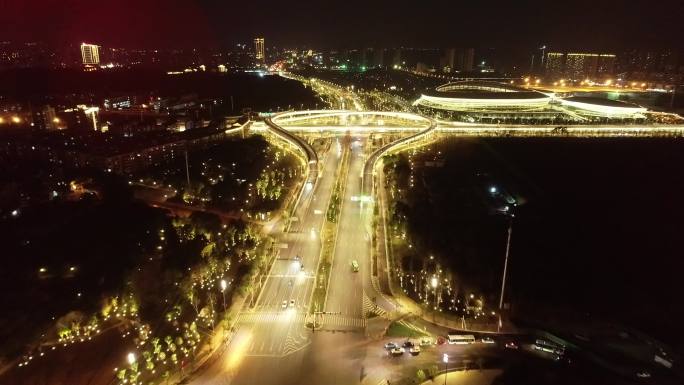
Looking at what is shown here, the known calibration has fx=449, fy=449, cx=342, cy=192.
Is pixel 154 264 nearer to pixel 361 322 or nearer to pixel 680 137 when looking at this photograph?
pixel 361 322

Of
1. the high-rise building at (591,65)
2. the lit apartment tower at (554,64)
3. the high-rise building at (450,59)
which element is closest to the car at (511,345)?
the high-rise building at (591,65)

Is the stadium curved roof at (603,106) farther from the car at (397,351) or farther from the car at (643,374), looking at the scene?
the car at (397,351)

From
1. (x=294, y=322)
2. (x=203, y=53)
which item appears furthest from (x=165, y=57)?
Result: (x=294, y=322)

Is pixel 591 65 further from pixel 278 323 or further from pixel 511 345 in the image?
pixel 278 323

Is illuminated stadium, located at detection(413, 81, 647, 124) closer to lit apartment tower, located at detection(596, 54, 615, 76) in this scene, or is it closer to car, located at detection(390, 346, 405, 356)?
lit apartment tower, located at detection(596, 54, 615, 76)

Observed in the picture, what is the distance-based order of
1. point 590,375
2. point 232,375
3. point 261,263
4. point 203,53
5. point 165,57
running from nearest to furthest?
1. point 232,375
2. point 590,375
3. point 261,263
4. point 165,57
5. point 203,53

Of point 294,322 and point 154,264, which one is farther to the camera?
point 154,264
